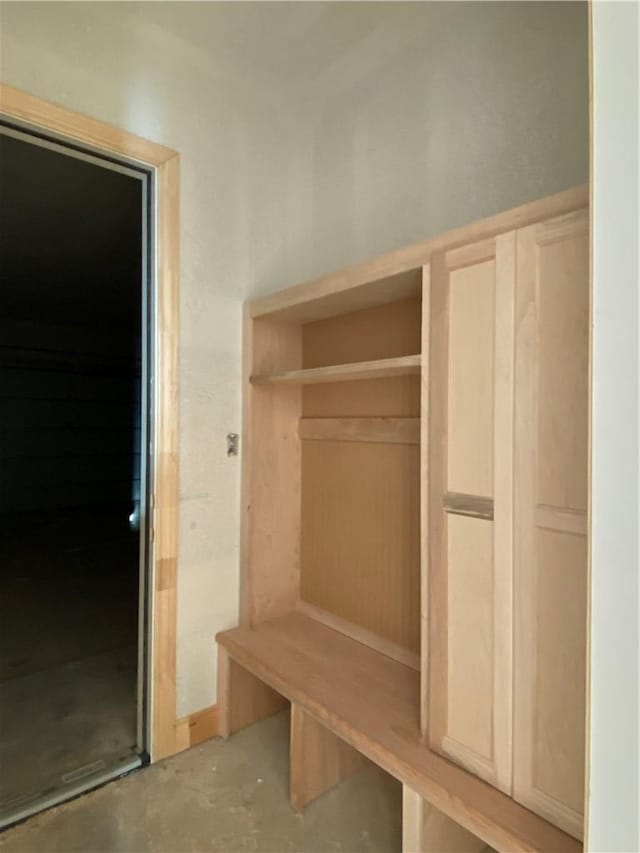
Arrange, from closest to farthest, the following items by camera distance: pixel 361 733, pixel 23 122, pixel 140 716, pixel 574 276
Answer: pixel 574 276 → pixel 361 733 → pixel 23 122 → pixel 140 716

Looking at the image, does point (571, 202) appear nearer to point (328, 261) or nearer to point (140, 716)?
point (328, 261)

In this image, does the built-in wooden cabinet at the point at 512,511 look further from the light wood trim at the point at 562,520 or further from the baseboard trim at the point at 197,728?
the baseboard trim at the point at 197,728

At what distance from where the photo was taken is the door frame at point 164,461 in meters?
1.78

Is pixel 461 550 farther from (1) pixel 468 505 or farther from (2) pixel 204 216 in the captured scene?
(2) pixel 204 216

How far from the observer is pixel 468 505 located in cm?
120

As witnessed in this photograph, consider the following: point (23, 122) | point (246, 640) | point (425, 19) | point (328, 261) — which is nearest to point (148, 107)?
point (23, 122)

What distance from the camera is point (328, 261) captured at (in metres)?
2.12

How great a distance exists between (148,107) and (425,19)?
1037mm

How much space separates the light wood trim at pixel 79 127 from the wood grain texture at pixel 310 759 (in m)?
1.96

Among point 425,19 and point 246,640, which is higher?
point 425,19

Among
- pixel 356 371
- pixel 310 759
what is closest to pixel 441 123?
pixel 356 371

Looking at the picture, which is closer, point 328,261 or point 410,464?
point 410,464

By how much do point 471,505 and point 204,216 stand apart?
1.50 meters

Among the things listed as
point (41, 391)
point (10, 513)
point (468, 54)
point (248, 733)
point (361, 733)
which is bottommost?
point (248, 733)
